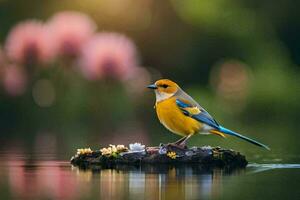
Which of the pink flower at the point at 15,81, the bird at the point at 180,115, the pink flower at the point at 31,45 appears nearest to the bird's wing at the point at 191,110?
the bird at the point at 180,115

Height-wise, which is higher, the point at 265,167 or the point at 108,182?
the point at 265,167

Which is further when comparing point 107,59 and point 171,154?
point 107,59

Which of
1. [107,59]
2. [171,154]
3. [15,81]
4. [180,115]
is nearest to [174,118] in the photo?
[180,115]

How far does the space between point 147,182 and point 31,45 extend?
9.11 metres

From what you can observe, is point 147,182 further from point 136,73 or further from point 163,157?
point 136,73

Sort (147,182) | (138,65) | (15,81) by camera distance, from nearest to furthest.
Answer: (147,182)
(15,81)
(138,65)

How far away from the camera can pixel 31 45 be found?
17391 mm

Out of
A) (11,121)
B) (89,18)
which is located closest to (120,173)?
(11,121)

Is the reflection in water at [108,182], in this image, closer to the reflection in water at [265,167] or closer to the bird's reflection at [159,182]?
the bird's reflection at [159,182]

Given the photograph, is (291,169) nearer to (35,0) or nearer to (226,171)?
(226,171)

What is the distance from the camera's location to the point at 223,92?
1920cm

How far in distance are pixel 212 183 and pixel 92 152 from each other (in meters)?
1.70

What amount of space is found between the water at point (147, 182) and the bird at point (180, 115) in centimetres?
39

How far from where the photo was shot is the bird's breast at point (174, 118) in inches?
383
